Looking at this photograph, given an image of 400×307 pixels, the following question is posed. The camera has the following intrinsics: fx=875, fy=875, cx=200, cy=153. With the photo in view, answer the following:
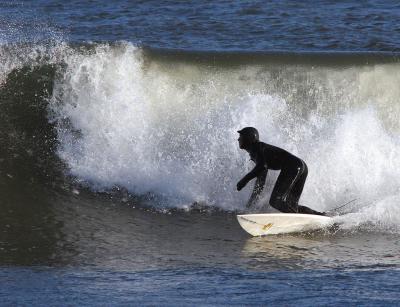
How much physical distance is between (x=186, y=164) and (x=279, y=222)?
2.44 m

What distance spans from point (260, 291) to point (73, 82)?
22.2 feet

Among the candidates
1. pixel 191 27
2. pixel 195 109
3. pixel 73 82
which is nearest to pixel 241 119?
pixel 195 109

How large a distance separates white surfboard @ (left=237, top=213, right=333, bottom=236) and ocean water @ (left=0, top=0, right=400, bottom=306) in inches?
4.8

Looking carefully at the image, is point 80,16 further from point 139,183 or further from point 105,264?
point 105,264

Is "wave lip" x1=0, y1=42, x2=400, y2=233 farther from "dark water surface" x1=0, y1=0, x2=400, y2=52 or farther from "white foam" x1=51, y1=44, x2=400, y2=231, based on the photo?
"dark water surface" x1=0, y1=0, x2=400, y2=52

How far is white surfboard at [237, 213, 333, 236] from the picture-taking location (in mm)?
9854

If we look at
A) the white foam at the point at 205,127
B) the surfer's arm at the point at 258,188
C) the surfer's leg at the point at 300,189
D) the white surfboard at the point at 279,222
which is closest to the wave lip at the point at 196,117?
the white foam at the point at 205,127

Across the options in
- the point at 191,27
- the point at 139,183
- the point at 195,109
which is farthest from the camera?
the point at 191,27

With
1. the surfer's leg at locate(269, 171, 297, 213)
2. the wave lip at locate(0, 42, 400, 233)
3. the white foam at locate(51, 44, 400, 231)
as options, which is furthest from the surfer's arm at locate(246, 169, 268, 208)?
the white foam at locate(51, 44, 400, 231)

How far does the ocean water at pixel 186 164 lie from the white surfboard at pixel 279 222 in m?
0.12

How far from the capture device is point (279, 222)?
9984mm

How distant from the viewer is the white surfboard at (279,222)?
32.3 feet

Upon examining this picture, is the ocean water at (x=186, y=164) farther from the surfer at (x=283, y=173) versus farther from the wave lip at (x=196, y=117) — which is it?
the surfer at (x=283, y=173)

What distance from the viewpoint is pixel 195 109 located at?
1330 cm
